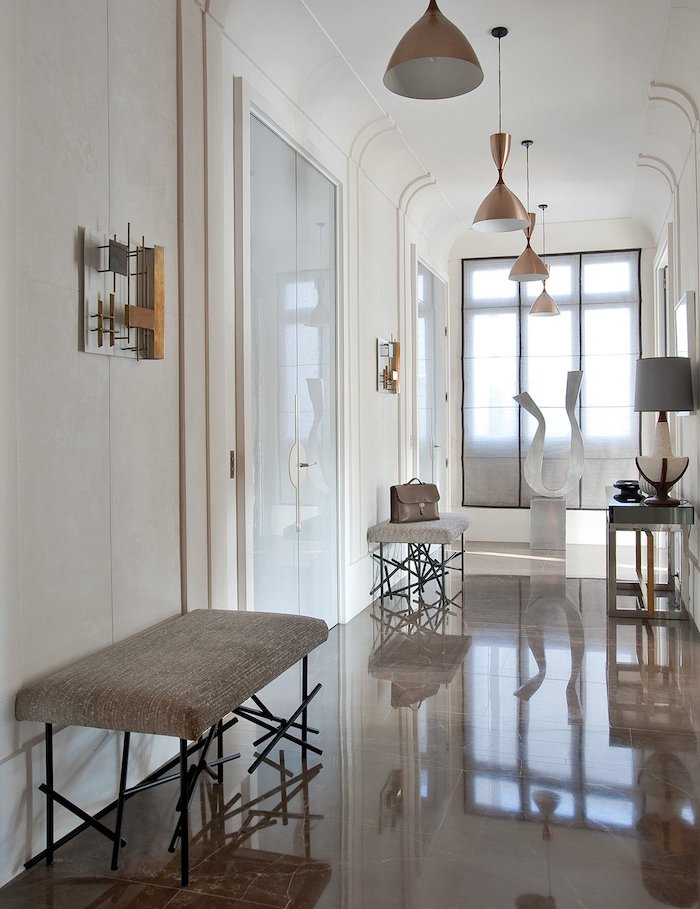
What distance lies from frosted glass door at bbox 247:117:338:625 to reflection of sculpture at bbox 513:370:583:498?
3.98m

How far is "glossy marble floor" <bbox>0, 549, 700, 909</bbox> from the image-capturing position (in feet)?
8.02

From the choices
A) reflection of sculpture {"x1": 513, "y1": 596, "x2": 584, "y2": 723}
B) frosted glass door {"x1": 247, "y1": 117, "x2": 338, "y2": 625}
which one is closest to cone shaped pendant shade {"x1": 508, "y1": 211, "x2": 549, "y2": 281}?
frosted glass door {"x1": 247, "y1": 117, "x2": 338, "y2": 625}

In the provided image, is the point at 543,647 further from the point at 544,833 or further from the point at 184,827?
the point at 184,827

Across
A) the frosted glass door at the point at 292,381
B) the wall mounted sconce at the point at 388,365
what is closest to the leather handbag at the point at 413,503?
the wall mounted sconce at the point at 388,365

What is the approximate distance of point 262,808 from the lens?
297 centimetres

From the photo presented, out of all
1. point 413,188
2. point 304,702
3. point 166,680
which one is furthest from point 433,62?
point 413,188

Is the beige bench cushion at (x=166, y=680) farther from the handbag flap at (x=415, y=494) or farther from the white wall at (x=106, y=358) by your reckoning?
the handbag flap at (x=415, y=494)

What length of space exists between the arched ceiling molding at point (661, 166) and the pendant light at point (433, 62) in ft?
13.3

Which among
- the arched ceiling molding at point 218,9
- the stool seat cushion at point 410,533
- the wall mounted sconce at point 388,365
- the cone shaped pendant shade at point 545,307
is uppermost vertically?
the arched ceiling molding at point 218,9

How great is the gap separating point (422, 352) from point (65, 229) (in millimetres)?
6000

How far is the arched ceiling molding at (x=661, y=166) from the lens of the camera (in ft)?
22.5

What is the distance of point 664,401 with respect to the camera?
5844 millimetres

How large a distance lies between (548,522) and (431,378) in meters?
1.97

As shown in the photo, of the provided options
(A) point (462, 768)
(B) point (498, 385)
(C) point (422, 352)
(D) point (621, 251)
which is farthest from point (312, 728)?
(D) point (621, 251)
